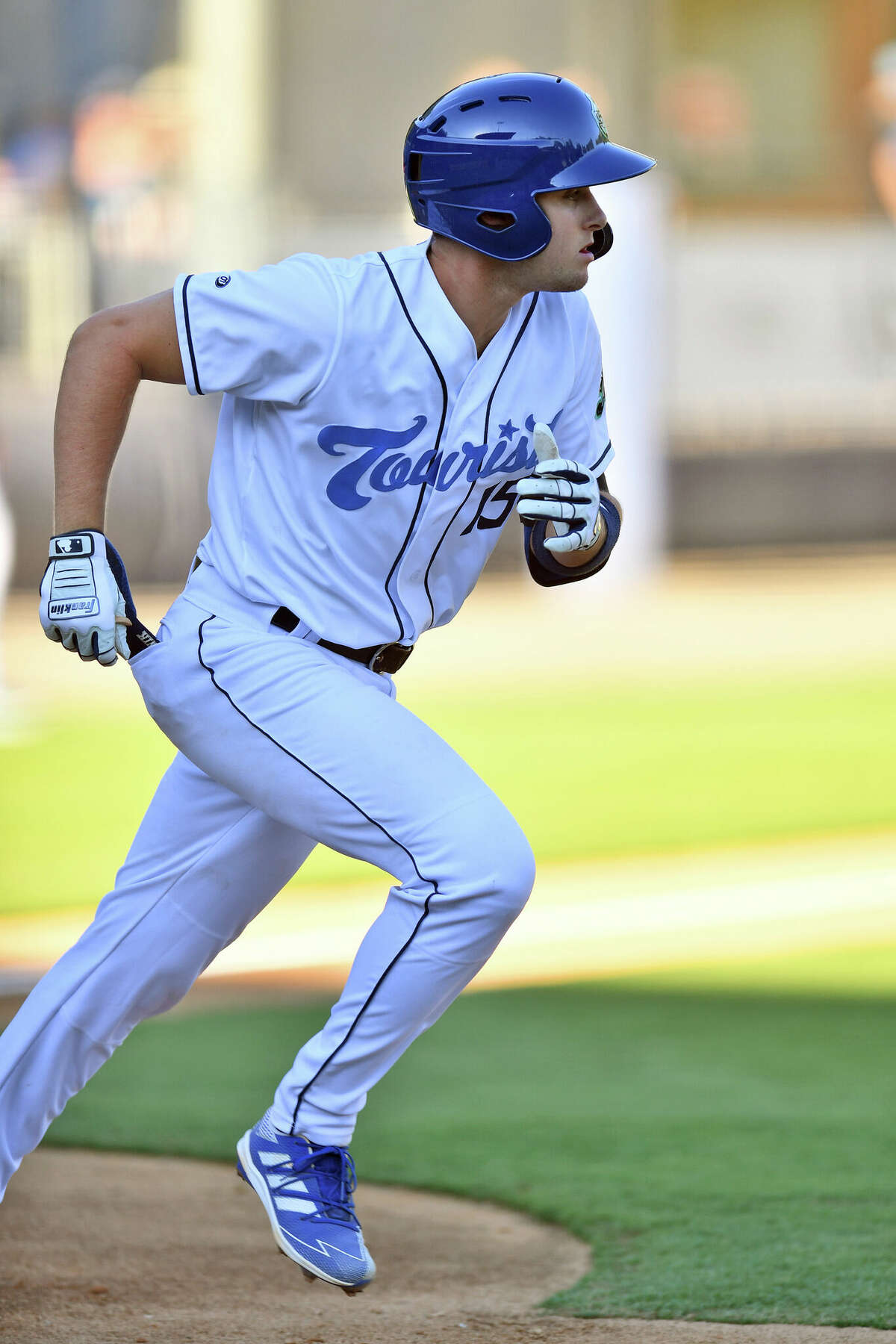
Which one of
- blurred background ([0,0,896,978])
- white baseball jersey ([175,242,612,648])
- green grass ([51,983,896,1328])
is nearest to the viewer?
white baseball jersey ([175,242,612,648])

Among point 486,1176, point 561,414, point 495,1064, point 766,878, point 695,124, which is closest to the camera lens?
point 561,414

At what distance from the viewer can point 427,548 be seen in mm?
3244

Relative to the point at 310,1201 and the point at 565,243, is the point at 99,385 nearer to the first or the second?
the point at 565,243

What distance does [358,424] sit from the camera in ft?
10.2

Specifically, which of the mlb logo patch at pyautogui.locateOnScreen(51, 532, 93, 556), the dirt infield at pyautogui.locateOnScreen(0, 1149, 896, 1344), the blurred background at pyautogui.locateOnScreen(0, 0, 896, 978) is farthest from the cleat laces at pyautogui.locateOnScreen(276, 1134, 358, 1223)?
the blurred background at pyautogui.locateOnScreen(0, 0, 896, 978)

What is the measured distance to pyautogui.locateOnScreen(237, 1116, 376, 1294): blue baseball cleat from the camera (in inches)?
118

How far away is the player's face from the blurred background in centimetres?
312

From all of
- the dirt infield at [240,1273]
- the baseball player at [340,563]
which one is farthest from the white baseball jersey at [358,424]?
the dirt infield at [240,1273]

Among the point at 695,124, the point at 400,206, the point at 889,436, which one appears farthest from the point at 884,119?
the point at 400,206

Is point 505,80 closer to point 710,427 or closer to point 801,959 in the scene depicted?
point 801,959

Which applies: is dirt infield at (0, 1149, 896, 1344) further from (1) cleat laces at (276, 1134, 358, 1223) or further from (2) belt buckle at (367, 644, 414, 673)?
(2) belt buckle at (367, 644, 414, 673)

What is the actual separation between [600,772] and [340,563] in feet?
19.4

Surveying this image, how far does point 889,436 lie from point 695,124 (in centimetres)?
443

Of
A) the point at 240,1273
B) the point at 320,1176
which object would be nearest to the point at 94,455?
the point at 320,1176
